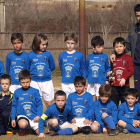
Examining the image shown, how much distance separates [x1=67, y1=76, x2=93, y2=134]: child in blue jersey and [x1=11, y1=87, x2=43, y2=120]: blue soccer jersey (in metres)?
0.52

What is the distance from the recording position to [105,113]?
18.6 ft

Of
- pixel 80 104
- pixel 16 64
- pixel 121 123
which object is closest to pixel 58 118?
pixel 80 104

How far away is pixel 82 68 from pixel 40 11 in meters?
27.8

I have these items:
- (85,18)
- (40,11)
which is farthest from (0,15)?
(40,11)

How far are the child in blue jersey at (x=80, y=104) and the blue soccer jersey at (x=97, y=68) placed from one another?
0.53 metres

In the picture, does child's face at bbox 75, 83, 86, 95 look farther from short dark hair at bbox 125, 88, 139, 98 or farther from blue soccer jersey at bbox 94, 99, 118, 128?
short dark hair at bbox 125, 88, 139, 98

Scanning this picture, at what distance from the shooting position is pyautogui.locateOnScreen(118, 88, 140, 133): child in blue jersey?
556 centimetres

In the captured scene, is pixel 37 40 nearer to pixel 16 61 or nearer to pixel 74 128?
pixel 16 61

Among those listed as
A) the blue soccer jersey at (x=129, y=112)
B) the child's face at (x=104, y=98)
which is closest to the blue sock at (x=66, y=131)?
the child's face at (x=104, y=98)

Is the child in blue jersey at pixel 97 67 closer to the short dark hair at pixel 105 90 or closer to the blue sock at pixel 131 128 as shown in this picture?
the short dark hair at pixel 105 90

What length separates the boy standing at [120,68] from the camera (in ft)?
19.7

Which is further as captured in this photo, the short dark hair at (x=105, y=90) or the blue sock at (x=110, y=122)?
the short dark hair at (x=105, y=90)

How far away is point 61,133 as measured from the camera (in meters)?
5.47

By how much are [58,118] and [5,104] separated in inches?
35.4
